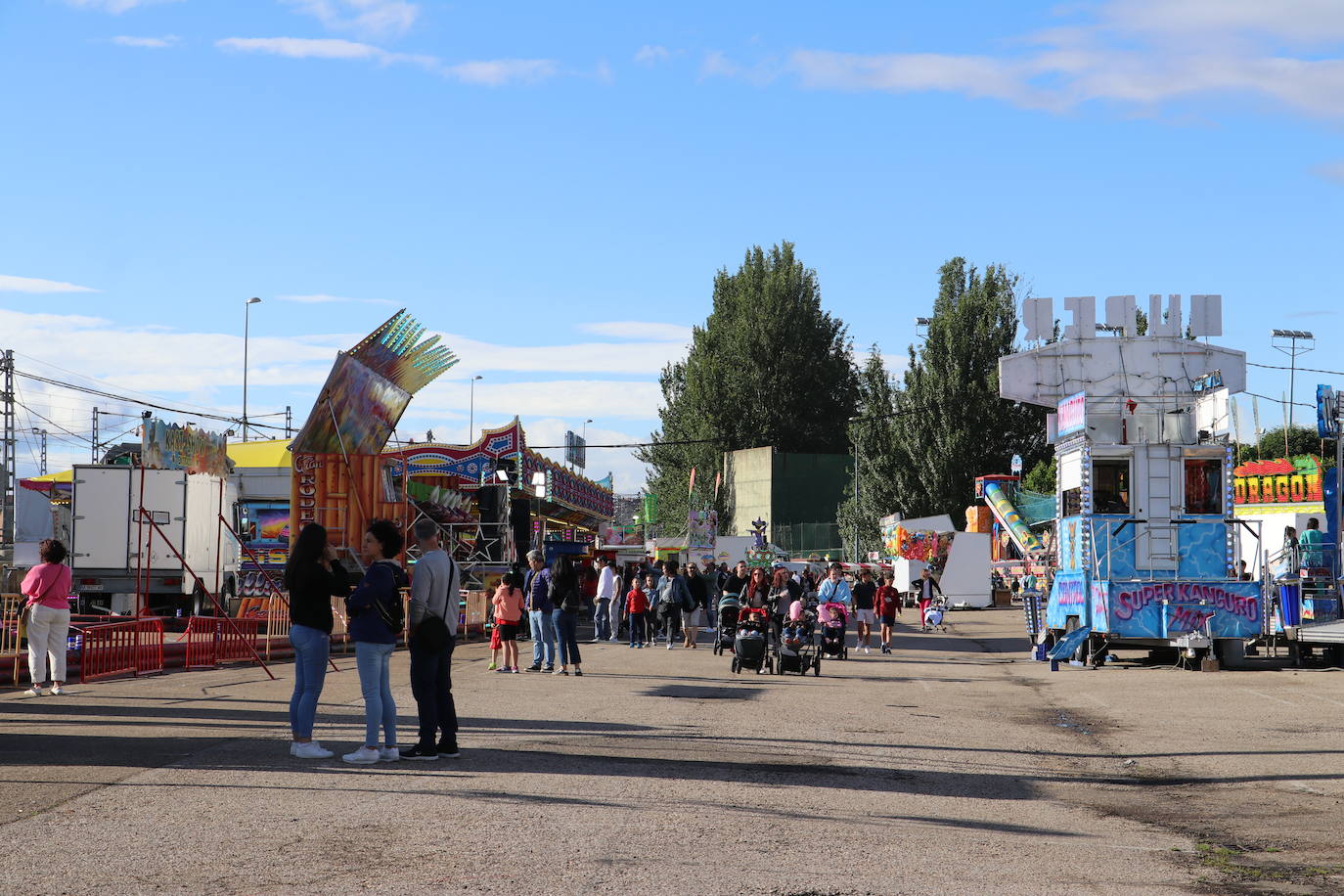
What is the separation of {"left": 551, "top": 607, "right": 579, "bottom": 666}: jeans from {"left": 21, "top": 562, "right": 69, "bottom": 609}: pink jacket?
256 inches

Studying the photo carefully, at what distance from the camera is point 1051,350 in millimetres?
29203

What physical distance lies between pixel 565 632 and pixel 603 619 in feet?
34.9

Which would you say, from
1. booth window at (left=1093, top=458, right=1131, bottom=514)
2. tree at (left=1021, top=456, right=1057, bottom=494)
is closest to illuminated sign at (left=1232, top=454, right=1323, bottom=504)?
tree at (left=1021, top=456, right=1057, bottom=494)

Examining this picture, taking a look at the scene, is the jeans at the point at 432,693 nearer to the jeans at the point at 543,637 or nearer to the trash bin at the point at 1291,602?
the jeans at the point at 543,637

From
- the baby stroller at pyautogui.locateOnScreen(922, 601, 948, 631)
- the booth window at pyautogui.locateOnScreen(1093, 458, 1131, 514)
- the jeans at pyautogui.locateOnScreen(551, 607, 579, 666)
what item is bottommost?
the baby stroller at pyautogui.locateOnScreen(922, 601, 948, 631)

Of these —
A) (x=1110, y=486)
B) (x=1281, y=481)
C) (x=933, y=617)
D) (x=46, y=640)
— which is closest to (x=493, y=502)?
(x=933, y=617)

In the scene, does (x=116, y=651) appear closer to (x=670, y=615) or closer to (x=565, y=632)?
(x=565, y=632)

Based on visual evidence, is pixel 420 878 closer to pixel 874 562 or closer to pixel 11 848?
pixel 11 848

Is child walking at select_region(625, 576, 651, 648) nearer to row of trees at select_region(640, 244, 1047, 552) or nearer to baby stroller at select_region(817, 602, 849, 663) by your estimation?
baby stroller at select_region(817, 602, 849, 663)

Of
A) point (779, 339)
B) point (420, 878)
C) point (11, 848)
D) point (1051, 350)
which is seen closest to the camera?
point (420, 878)

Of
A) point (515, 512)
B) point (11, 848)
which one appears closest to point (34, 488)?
point (515, 512)

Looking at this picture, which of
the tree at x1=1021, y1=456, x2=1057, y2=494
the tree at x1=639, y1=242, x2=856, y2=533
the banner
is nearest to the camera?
the banner

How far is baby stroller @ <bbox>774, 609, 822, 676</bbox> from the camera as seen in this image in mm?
21000

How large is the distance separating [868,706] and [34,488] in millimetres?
41833
